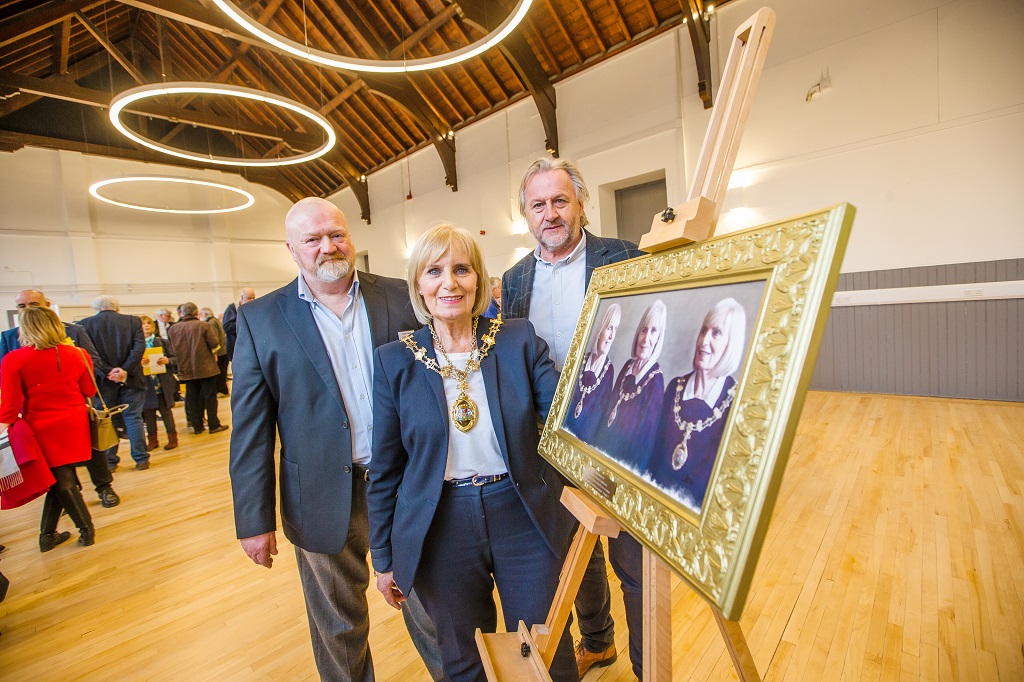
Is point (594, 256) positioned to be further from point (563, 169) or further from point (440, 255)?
point (440, 255)

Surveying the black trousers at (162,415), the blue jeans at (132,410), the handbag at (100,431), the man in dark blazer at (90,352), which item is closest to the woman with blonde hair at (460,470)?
the handbag at (100,431)

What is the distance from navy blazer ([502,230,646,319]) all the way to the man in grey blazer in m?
0.56

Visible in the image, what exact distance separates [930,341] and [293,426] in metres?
6.81

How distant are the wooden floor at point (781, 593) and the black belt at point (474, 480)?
1.21 meters

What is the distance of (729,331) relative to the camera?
2.32 feet

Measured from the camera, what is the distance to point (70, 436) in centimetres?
312

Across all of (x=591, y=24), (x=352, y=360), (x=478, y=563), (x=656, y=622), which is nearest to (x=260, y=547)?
(x=352, y=360)

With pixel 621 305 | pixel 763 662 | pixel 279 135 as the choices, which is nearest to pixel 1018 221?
pixel 763 662

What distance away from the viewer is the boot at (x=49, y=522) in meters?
3.22

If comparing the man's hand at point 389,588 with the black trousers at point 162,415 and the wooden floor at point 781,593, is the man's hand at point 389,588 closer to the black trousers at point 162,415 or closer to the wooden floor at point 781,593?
the wooden floor at point 781,593

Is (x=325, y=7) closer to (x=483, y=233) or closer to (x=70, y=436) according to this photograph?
(x=483, y=233)

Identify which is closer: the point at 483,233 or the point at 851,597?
the point at 851,597

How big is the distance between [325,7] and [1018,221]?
10141 millimetres

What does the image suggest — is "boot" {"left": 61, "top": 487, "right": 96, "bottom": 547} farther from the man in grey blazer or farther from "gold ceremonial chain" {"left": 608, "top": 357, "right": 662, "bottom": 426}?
"gold ceremonial chain" {"left": 608, "top": 357, "right": 662, "bottom": 426}
